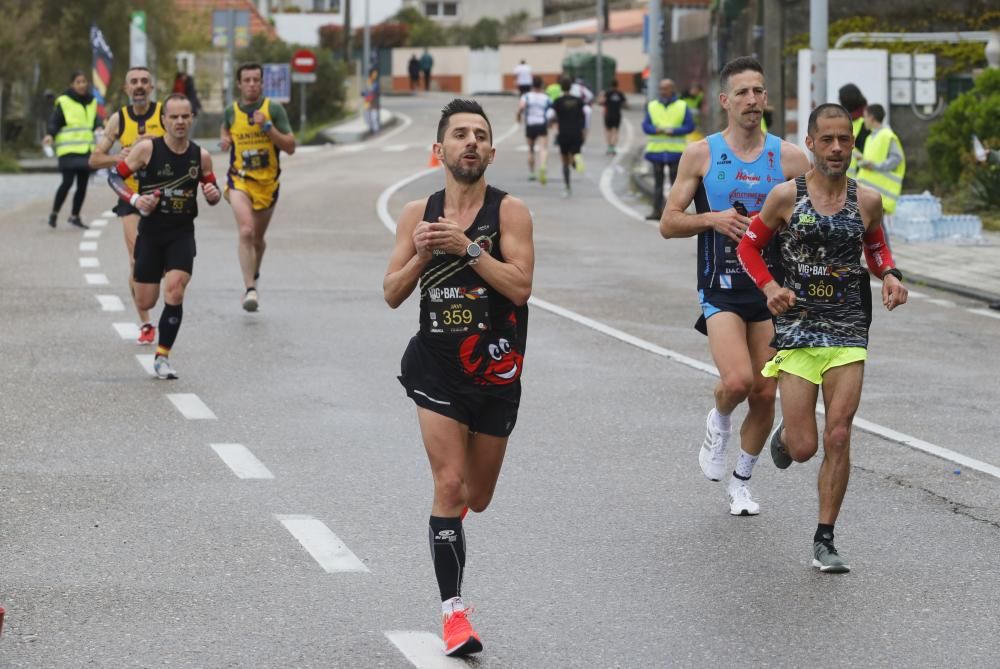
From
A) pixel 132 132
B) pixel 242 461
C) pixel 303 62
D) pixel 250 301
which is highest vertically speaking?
pixel 303 62

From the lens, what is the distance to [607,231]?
76.9 feet

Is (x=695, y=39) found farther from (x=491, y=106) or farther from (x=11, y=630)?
(x=11, y=630)

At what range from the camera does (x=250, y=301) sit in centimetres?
1456

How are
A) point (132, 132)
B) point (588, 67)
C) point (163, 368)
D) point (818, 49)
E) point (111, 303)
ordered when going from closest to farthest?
point (163, 368), point (132, 132), point (111, 303), point (818, 49), point (588, 67)

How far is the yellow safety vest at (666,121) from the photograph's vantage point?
80.4 ft

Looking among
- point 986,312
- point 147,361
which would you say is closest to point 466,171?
point 147,361

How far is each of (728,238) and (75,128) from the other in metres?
16.2

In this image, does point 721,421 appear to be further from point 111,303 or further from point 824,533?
point 111,303

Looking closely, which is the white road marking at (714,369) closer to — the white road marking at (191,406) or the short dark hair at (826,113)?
the short dark hair at (826,113)

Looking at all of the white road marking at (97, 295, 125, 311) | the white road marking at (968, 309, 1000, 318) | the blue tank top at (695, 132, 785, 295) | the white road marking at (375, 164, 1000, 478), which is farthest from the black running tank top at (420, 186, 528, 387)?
the white road marking at (968, 309, 1000, 318)

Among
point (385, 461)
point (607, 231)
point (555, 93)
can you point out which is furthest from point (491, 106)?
point (385, 461)

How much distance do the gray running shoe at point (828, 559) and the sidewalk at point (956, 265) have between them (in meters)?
9.59

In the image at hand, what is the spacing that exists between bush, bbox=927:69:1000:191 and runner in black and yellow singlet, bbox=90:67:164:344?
40.3 feet

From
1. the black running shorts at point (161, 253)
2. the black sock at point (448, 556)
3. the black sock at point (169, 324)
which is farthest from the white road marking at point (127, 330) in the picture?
the black sock at point (448, 556)
